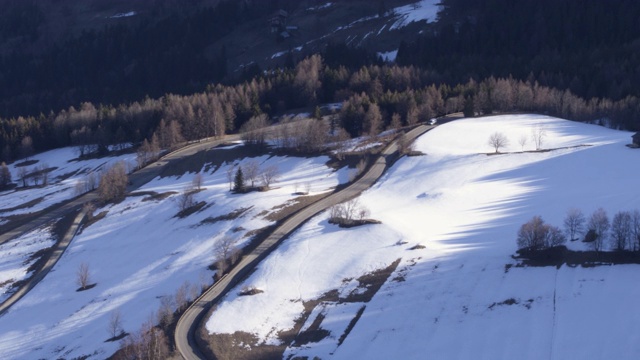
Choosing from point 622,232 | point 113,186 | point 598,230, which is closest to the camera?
point 622,232

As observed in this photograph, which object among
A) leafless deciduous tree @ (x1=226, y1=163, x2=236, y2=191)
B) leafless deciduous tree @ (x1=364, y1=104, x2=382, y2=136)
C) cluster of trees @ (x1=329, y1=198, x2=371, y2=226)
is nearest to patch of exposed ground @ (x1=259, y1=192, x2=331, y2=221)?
cluster of trees @ (x1=329, y1=198, x2=371, y2=226)

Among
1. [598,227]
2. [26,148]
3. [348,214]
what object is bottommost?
[598,227]

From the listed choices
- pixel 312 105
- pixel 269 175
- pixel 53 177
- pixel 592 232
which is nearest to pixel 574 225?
pixel 592 232

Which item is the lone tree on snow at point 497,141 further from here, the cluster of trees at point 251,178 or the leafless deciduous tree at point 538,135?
the cluster of trees at point 251,178

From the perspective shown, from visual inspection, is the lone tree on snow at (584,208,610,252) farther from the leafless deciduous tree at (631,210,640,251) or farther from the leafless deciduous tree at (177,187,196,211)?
the leafless deciduous tree at (177,187,196,211)

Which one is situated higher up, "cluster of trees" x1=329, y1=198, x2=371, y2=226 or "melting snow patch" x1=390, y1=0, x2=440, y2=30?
"melting snow patch" x1=390, y1=0, x2=440, y2=30

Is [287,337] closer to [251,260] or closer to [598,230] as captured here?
[251,260]

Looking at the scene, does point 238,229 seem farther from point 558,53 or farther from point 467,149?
point 558,53
